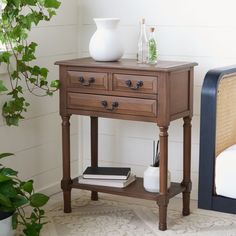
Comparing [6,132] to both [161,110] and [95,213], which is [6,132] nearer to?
[95,213]

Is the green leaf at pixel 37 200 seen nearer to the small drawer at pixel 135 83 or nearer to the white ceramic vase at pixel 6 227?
the white ceramic vase at pixel 6 227

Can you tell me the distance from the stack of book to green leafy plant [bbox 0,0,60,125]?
0.47 m

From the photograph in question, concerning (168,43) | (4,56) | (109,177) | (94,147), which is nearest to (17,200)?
(109,177)

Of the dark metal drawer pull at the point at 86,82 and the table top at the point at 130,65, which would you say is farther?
the dark metal drawer pull at the point at 86,82

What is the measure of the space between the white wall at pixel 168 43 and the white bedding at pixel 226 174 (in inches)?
42.2

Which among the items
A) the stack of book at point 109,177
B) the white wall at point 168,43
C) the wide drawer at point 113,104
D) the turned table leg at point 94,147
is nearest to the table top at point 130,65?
the wide drawer at point 113,104

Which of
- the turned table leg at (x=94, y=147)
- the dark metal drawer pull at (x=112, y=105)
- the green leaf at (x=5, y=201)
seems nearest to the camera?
the green leaf at (x=5, y=201)

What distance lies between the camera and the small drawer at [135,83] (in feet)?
9.70

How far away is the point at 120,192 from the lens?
10.4ft

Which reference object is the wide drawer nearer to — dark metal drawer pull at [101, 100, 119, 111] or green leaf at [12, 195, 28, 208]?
dark metal drawer pull at [101, 100, 119, 111]

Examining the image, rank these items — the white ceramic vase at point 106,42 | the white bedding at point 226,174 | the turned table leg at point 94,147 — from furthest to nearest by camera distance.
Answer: the turned table leg at point 94,147 → the white ceramic vase at point 106,42 → the white bedding at point 226,174

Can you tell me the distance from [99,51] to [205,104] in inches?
38.7

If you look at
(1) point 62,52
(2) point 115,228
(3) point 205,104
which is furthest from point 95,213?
(3) point 205,104

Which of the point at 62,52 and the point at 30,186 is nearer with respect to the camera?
the point at 30,186
